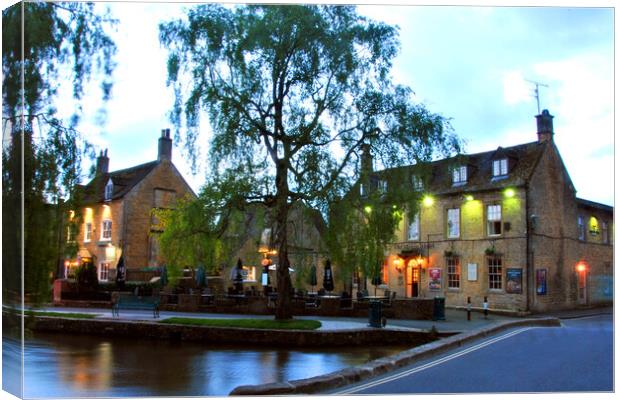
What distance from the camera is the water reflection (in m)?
10.7

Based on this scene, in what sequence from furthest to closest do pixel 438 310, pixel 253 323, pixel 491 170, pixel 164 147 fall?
pixel 164 147 < pixel 491 170 < pixel 438 310 < pixel 253 323

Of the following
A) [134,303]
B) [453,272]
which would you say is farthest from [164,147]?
[453,272]

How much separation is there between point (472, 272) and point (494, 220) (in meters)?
2.73

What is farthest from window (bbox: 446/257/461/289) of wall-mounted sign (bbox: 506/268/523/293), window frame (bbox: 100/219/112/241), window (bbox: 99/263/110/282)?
window (bbox: 99/263/110/282)

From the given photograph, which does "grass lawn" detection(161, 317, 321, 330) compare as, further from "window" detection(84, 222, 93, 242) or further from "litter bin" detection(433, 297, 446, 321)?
"window" detection(84, 222, 93, 242)

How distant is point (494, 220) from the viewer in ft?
96.2

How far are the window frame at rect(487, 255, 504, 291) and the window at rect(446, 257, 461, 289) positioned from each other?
1.67m

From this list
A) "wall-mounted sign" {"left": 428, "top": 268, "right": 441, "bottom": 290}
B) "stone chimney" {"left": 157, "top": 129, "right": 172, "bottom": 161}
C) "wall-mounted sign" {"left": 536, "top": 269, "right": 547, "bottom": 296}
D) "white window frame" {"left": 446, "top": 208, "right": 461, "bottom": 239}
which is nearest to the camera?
"wall-mounted sign" {"left": 536, "top": 269, "right": 547, "bottom": 296}

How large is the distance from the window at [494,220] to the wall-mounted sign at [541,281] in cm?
334

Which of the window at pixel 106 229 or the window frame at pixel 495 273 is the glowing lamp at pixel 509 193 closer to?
the window frame at pixel 495 273

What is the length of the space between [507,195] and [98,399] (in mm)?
23008

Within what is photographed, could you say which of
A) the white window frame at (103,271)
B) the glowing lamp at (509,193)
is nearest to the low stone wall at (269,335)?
the glowing lamp at (509,193)

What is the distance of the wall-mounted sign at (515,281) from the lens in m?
27.2

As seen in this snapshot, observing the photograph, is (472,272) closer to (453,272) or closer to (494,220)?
(453,272)
